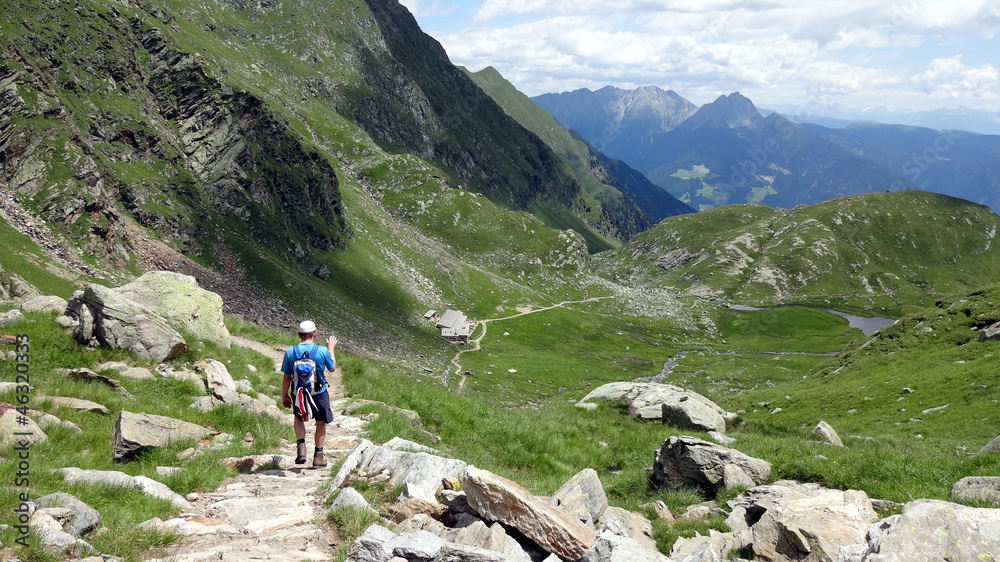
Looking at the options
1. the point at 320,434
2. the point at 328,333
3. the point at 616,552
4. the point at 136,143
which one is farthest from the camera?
the point at 328,333

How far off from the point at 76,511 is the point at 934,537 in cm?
1348

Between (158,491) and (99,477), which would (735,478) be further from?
(99,477)

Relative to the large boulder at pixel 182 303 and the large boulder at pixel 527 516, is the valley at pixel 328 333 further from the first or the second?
the large boulder at pixel 527 516

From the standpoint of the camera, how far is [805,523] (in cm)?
926

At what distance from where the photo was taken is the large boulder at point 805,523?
8.86 meters

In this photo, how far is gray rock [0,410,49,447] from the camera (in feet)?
32.9

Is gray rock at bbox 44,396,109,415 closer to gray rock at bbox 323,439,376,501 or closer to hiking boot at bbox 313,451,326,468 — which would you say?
hiking boot at bbox 313,451,326,468

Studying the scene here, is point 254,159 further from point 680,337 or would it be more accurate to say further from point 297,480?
point 680,337

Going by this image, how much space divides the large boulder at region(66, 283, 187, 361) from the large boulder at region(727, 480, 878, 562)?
19.6 m

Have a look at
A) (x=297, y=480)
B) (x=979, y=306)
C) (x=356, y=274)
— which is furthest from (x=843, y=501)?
(x=356, y=274)

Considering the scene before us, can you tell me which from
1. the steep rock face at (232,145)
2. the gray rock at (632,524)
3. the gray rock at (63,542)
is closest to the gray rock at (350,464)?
the gray rock at (63,542)

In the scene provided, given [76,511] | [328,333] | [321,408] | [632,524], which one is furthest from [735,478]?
[328,333]

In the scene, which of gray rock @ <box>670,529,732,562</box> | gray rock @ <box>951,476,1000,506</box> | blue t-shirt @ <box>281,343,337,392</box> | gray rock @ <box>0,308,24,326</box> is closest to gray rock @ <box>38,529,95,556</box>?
blue t-shirt @ <box>281,343,337,392</box>

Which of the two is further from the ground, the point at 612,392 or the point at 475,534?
the point at 475,534
